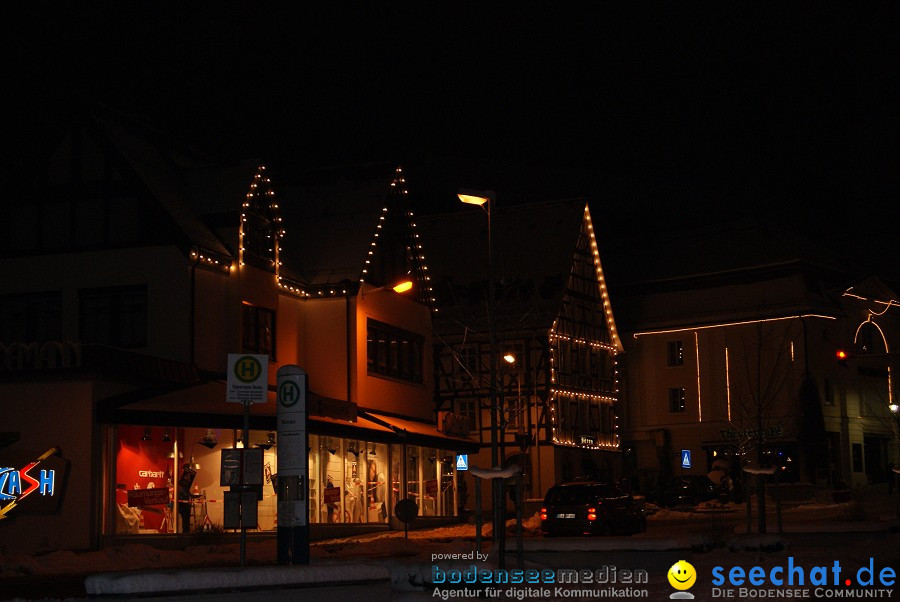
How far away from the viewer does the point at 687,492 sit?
5384 centimetres

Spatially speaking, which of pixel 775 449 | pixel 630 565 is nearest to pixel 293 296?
pixel 630 565

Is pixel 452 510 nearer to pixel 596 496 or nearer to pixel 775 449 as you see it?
pixel 596 496

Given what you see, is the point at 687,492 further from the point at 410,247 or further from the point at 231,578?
the point at 231,578

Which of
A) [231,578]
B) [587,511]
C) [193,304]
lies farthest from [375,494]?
[231,578]

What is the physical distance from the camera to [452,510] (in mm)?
47000

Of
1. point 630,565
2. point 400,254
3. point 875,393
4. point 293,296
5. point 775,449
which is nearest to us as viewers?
point 630,565

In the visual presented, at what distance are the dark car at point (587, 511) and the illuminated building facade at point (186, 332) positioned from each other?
21.6ft

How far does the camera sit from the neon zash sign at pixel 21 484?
99.2 ft

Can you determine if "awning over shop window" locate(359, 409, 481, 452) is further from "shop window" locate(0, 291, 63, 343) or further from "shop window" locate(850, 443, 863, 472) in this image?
"shop window" locate(850, 443, 863, 472)

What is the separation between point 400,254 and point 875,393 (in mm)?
37737

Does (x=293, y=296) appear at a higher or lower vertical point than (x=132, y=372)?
higher

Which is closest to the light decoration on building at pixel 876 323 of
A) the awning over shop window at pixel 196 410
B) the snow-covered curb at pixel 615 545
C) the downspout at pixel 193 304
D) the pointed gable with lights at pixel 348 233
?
the pointed gable with lights at pixel 348 233

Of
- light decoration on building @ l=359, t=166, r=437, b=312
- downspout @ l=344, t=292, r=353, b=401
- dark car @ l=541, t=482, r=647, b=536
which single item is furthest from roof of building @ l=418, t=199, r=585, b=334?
dark car @ l=541, t=482, r=647, b=536

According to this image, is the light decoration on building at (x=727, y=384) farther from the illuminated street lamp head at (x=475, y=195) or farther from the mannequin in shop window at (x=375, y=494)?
the illuminated street lamp head at (x=475, y=195)
